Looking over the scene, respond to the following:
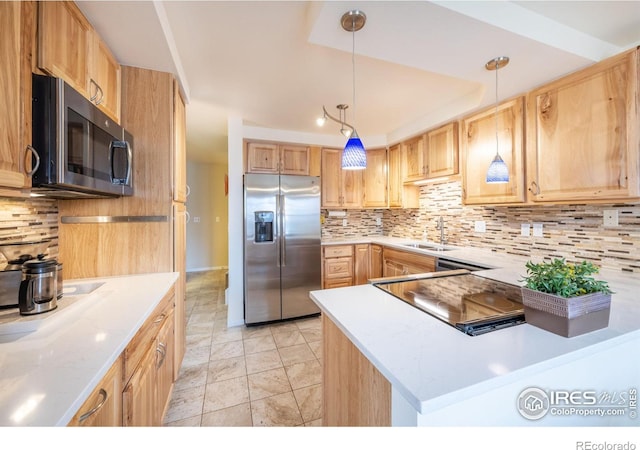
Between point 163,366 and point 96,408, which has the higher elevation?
point 96,408

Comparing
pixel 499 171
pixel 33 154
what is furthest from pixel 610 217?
pixel 33 154

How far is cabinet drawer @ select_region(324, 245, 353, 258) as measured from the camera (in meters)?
3.34

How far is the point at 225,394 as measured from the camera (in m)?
1.82

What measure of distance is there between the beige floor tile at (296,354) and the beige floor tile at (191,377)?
25.1 inches

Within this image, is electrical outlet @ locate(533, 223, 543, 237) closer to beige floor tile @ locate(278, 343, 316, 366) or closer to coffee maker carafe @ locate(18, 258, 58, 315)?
beige floor tile @ locate(278, 343, 316, 366)

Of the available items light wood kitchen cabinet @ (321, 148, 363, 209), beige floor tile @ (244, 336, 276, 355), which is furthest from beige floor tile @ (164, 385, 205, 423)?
light wood kitchen cabinet @ (321, 148, 363, 209)

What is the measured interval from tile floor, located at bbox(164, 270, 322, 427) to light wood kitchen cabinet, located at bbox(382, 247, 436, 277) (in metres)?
1.09

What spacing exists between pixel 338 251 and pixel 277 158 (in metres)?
1.42

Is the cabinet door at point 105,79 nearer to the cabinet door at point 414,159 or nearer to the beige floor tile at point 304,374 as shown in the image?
the beige floor tile at point 304,374

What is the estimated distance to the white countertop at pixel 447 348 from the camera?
1.98 ft

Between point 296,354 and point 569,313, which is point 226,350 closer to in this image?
point 296,354

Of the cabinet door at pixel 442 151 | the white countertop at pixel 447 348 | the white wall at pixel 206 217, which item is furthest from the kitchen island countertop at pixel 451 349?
the white wall at pixel 206 217

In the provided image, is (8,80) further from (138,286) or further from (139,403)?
(139,403)

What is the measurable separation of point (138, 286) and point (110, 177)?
2.02 feet
